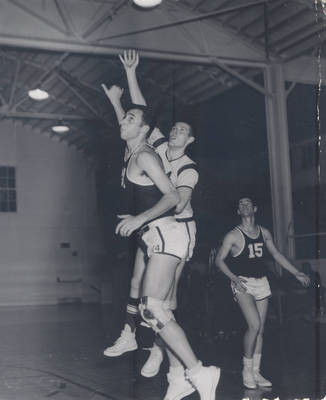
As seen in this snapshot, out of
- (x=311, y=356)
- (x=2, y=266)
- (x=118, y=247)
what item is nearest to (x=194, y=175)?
(x=311, y=356)

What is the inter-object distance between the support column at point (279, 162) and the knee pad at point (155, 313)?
8.08 metres

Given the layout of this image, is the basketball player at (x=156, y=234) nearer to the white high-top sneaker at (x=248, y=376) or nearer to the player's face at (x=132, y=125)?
the player's face at (x=132, y=125)

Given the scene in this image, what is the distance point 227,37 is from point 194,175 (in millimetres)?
8444

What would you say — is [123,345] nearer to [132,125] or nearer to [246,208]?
[132,125]

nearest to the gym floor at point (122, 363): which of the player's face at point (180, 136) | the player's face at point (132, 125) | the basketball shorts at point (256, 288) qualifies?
the basketball shorts at point (256, 288)

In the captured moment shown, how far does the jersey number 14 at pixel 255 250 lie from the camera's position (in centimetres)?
582

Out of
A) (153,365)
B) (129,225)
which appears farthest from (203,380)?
(129,225)

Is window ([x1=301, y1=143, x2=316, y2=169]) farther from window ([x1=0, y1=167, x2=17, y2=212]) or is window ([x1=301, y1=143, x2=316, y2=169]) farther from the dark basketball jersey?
the dark basketball jersey

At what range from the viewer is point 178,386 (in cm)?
455

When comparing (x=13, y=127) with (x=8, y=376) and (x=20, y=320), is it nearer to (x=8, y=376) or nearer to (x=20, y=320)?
(x=20, y=320)

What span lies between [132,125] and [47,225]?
17.2m

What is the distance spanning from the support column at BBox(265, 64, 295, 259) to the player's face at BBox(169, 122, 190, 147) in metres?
7.32

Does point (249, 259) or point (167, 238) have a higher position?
point (167, 238)

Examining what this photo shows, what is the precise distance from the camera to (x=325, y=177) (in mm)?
17844
